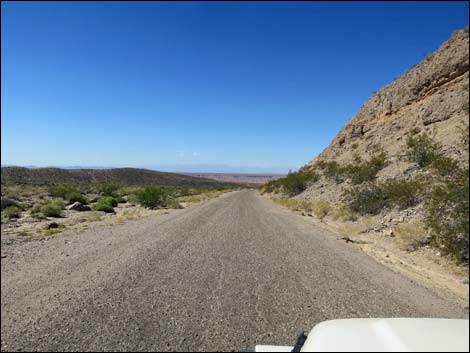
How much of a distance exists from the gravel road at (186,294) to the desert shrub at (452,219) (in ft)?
6.26

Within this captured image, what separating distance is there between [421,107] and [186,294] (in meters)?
31.6

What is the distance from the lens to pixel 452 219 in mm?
9281

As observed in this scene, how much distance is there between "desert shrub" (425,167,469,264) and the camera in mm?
8269

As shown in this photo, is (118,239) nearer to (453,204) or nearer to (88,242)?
(88,242)

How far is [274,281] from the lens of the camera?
21.0 feet

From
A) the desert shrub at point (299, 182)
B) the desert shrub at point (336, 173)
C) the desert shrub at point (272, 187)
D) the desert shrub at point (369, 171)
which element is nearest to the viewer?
the desert shrub at point (369, 171)

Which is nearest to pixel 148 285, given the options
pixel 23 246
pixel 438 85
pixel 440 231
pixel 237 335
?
pixel 237 335

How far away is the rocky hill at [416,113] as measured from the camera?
869 inches

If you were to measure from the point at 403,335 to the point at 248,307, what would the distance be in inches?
136

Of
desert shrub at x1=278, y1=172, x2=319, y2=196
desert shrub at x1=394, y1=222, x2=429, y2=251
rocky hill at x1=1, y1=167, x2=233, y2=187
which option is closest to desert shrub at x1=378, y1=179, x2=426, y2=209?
desert shrub at x1=394, y1=222, x2=429, y2=251

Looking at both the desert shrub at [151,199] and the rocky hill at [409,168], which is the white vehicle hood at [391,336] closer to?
the rocky hill at [409,168]

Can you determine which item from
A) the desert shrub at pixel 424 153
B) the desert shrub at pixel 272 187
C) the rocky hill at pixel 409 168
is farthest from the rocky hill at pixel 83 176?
the desert shrub at pixel 424 153

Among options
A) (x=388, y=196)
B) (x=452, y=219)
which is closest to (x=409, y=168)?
(x=388, y=196)

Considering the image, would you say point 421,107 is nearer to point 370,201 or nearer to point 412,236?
point 370,201
